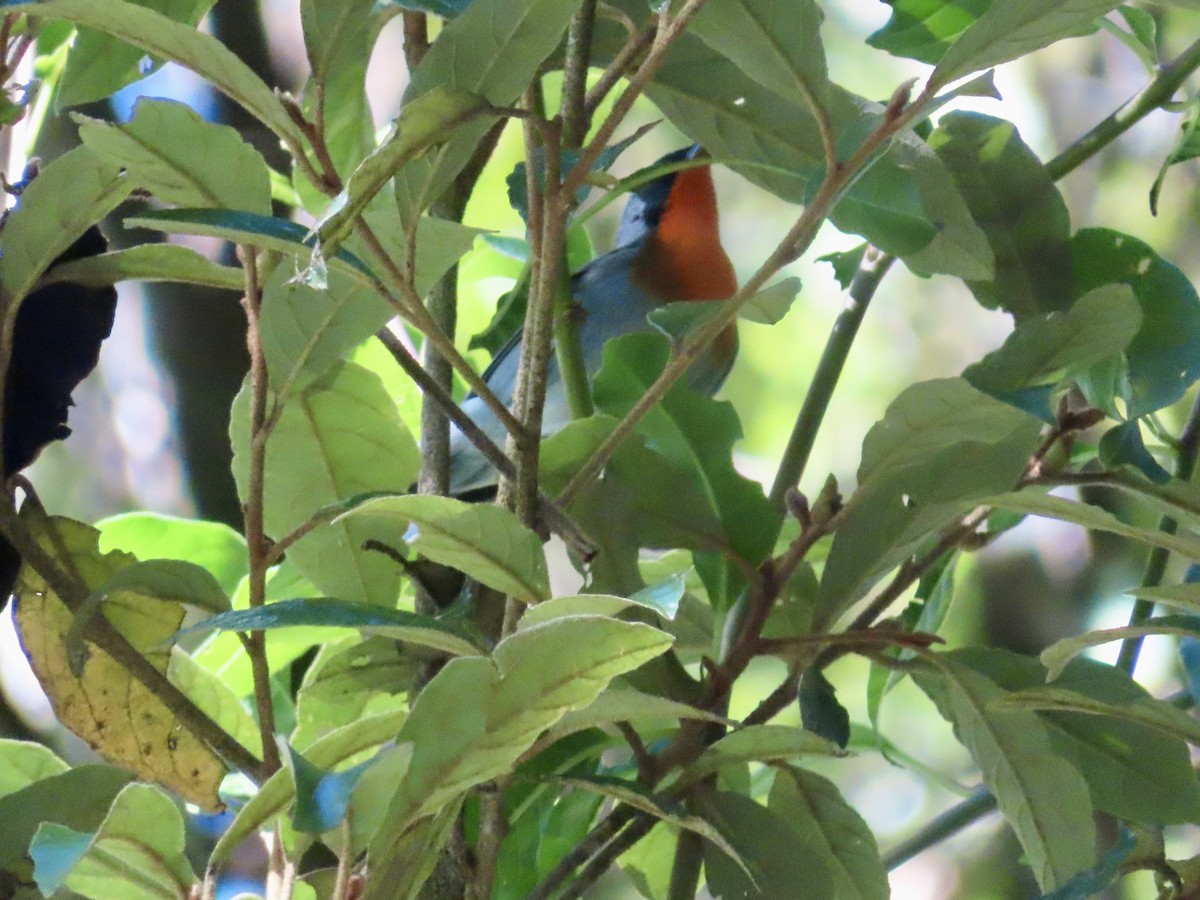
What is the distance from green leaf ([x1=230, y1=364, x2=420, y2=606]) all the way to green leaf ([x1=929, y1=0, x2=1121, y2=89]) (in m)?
0.33

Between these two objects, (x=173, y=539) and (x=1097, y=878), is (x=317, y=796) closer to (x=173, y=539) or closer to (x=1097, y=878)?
(x=1097, y=878)

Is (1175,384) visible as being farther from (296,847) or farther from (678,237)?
(678,237)

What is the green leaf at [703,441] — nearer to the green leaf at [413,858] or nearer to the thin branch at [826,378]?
the thin branch at [826,378]

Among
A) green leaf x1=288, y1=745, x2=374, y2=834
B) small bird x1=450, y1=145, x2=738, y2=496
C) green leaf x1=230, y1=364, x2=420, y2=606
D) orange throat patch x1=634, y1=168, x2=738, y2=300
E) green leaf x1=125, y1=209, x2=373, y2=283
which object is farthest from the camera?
orange throat patch x1=634, y1=168, x2=738, y2=300

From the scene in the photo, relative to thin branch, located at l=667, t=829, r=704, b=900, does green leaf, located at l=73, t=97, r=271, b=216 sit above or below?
above

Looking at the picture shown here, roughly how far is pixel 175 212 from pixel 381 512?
135mm

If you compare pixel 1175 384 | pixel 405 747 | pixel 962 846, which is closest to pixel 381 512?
pixel 405 747

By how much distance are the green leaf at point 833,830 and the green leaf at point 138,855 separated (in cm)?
29

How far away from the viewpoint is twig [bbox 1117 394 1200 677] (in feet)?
2.36

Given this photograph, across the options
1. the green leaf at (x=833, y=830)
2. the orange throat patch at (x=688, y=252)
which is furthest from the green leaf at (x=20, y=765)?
the orange throat patch at (x=688, y=252)

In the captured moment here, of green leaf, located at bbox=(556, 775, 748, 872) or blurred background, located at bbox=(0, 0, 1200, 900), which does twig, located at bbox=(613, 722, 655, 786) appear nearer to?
green leaf, located at bbox=(556, 775, 748, 872)

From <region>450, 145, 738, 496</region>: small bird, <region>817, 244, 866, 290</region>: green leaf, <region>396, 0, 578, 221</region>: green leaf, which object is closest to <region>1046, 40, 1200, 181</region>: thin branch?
<region>817, 244, 866, 290</region>: green leaf

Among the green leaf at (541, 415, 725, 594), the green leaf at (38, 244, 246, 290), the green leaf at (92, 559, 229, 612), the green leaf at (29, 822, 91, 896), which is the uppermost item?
the green leaf at (38, 244, 246, 290)

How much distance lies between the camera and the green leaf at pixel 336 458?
682 mm
